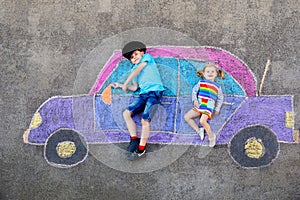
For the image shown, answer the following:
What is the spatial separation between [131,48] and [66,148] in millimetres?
1460

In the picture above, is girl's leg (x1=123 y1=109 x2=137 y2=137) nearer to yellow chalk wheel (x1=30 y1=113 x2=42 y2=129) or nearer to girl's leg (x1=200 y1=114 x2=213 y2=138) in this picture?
girl's leg (x1=200 y1=114 x2=213 y2=138)

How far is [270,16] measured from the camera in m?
4.80

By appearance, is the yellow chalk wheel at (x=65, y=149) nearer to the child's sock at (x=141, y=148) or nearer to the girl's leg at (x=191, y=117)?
the child's sock at (x=141, y=148)

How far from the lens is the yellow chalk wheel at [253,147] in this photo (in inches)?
→ 191

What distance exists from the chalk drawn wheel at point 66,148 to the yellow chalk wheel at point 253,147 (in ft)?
6.42

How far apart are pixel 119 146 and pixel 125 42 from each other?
4.15 ft

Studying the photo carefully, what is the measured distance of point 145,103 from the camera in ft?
15.9

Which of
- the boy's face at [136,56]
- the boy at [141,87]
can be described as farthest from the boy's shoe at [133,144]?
the boy's face at [136,56]

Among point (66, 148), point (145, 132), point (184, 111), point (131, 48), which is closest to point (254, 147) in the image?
point (184, 111)

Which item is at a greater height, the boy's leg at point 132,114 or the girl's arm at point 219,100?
the girl's arm at point 219,100

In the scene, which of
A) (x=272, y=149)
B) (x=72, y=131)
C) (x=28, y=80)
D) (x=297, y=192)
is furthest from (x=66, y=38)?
(x=297, y=192)

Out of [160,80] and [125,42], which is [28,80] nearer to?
[125,42]

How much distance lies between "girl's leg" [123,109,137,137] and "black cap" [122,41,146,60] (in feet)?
2.16

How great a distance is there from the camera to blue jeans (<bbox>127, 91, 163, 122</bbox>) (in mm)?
4781
